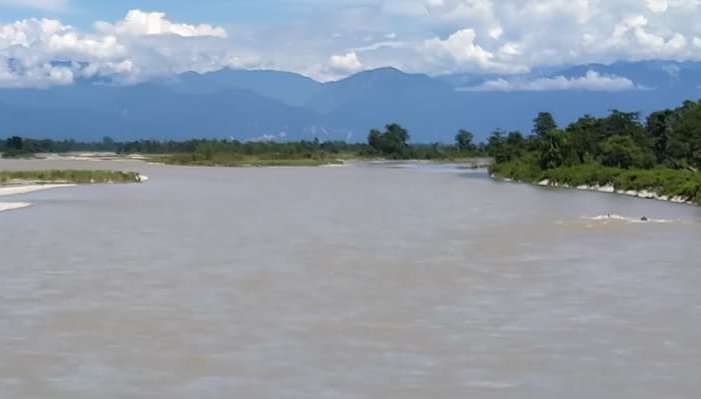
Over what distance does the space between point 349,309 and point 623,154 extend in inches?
1741

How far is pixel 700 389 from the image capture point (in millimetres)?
10203

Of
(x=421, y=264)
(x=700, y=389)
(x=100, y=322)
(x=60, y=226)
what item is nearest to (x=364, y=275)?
(x=421, y=264)

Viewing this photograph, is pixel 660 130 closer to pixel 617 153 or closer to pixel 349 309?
pixel 617 153

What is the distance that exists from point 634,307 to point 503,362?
4242 mm

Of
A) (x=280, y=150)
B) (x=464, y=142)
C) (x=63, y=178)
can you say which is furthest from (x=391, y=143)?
(x=63, y=178)

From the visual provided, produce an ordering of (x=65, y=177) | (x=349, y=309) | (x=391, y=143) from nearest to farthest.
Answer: (x=349, y=309) < (x=65, y=177) < (x=391, y=143)

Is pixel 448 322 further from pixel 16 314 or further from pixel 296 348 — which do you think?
pixel 16 314

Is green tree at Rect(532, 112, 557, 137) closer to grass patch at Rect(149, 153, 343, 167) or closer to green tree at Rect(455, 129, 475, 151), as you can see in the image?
grass patch at Rect(149, 153, 343, 167)

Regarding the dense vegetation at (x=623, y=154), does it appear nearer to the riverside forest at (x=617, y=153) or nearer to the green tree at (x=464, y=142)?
the riverside forest at (x=617, y=153)

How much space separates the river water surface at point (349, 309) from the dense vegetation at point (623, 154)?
19.8 meters

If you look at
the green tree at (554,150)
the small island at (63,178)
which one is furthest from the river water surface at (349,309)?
the green tree at (554,150)

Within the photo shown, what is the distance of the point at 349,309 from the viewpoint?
14641 millimetres

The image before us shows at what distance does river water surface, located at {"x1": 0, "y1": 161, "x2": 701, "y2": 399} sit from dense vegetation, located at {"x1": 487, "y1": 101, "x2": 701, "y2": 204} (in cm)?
1979

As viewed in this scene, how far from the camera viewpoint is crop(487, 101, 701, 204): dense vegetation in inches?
1911
